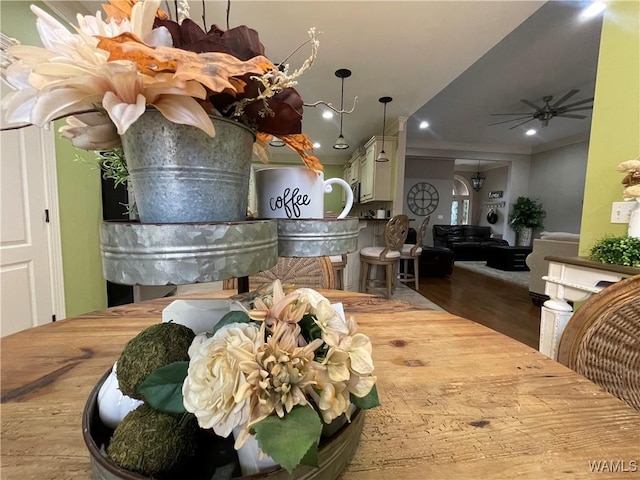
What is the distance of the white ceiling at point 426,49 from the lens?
1911mm

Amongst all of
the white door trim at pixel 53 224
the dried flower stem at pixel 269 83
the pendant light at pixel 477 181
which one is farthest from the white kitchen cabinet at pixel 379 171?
the pendant light at pixel 477 181

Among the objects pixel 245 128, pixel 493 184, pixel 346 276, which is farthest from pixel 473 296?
pixel 493 184

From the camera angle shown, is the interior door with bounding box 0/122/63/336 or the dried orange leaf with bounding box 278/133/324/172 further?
the interior door with bounding box 0/122/63/336

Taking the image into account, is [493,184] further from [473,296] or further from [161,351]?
[161,351]

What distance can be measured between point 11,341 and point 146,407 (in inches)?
27.7

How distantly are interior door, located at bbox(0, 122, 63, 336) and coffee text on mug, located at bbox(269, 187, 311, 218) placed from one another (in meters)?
2.05

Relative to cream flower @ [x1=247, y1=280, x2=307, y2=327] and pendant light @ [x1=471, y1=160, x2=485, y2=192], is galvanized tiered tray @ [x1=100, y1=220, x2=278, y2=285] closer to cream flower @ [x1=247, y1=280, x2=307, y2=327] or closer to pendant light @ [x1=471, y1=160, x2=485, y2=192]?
cream flower @ [x1=247, y1=280, x2=307, y2=327]

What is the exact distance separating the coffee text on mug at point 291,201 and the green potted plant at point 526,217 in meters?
7.93

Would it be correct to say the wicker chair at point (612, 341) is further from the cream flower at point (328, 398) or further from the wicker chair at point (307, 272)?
the wicker chair at point (307, 272)

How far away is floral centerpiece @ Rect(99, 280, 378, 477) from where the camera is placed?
0.74 feet

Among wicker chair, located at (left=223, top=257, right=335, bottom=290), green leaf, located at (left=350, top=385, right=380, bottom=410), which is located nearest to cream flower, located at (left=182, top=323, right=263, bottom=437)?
green leaf, located at (left=350, top=385, right=380, bottom=410)

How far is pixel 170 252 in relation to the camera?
0.26 metres

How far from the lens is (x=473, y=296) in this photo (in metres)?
3.52

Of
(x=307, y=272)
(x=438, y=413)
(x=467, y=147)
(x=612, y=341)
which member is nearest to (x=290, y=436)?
(x=438, y=413)
